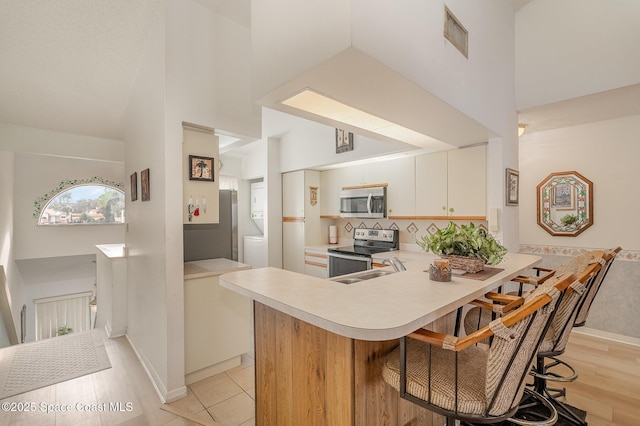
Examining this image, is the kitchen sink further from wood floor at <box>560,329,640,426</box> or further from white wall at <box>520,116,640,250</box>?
white wall at <box>520,116,640,250</box>

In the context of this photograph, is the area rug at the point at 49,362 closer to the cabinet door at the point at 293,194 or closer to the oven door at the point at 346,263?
the oven door at the point at 346,263

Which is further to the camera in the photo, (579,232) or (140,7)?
(579,232)

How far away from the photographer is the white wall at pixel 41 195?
194 inches

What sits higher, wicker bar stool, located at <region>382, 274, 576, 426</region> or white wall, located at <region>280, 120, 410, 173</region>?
white wall, located at <region>280, 120, 410, 173</region>

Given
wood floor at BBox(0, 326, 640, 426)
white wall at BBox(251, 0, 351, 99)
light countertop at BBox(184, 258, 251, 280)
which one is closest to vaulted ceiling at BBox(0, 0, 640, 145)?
white wall at BBox(251, 0, 351, 99)

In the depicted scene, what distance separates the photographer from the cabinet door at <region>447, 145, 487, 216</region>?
2.96 meters

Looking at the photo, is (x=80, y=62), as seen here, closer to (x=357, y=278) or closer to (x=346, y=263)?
(x=357, y=278)

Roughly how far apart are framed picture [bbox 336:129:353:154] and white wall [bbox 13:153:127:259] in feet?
13.7

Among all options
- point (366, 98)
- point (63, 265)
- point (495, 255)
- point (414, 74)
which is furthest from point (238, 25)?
point (63, 265)

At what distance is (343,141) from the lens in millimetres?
3967

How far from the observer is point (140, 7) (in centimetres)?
209

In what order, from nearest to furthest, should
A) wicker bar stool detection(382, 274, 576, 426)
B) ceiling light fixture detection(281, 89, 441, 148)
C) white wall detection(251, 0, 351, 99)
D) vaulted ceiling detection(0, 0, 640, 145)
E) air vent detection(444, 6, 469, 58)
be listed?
wicker bar stool detection(382, 274, 576, 426) < white wall detection(251, 0, 351, 99) < ceiling light fixture detection(281, 89, 441, 148) < air vent detection(444, 6, 469, 58) < vaulted ceiling detection(0, 0, 640, 145)

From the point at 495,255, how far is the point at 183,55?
2670 millimetres

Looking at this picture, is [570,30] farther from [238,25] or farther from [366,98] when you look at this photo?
[238,25]
